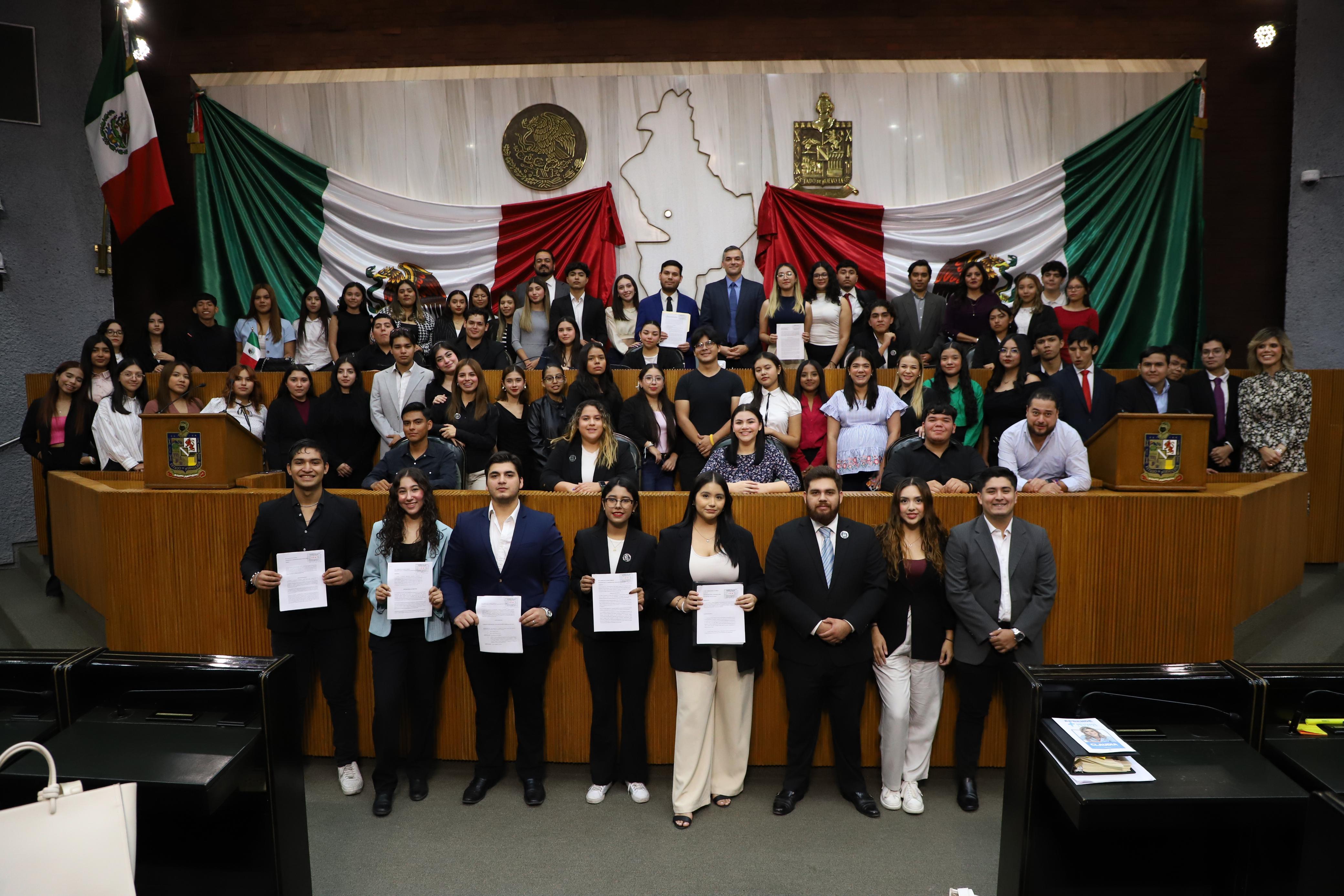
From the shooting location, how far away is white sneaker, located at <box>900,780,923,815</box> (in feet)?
13.1

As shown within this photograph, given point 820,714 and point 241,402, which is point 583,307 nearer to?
point 241,402

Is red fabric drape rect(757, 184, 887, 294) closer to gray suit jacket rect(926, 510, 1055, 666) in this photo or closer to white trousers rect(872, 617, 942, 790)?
gray suit jacket rect(926, 510, 1055, 666)

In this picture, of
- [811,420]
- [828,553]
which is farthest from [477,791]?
[811,420]

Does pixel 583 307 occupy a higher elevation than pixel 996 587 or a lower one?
higher

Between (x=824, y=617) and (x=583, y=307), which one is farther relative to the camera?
(x=583, y=307)

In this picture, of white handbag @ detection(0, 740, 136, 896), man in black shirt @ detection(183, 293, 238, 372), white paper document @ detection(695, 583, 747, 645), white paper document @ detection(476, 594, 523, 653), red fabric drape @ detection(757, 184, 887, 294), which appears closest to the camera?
white handbag @ detection(0, 740, 136, 896)

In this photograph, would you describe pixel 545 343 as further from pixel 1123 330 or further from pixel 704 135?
pixel 1123 330

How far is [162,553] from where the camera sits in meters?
4.51

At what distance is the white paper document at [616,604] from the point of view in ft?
13.1

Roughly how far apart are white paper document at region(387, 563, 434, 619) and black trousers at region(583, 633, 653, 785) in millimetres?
752

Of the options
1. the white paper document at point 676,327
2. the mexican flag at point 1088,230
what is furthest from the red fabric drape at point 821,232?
the white paper document at point 676,327

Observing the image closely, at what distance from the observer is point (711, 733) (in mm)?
4074

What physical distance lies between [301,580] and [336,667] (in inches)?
18.5

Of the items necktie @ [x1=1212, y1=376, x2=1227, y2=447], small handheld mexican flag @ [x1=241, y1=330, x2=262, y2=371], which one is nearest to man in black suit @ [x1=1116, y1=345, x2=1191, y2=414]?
necktie @ [x1=1212, y1=376, x2=1227, y2=447]
